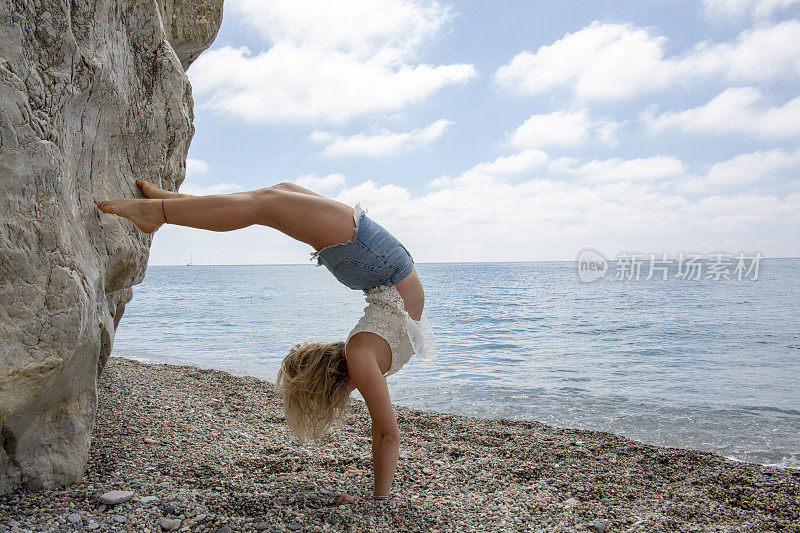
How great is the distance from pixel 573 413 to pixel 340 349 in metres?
5.29

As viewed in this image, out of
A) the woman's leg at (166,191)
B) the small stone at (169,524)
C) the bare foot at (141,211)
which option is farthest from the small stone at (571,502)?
the bare foot at (141,211)

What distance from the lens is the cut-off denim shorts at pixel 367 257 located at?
11.6 ft

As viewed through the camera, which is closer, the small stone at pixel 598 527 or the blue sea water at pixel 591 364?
the small stone at pixel 598 527

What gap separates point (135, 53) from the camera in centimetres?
413

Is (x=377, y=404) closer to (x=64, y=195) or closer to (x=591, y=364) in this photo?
(x=64, y=195)

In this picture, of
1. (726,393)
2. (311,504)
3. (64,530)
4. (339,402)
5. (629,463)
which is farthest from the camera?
(726,393)

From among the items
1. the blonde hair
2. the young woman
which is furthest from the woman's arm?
the blonde hair

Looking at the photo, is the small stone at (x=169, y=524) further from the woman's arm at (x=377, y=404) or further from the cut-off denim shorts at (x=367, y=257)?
the cut-off denim shorts at (x=367, y=257)

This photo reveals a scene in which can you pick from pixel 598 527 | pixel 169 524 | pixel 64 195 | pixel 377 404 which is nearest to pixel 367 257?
pixel 377 404

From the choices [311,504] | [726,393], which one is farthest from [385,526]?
[726,393]

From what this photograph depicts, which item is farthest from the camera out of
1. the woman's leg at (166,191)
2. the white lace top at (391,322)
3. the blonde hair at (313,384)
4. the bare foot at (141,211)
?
the blonde hair at (313,384)

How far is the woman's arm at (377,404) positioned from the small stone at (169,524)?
1.23 m

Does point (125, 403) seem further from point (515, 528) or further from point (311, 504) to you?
point (515, 528)

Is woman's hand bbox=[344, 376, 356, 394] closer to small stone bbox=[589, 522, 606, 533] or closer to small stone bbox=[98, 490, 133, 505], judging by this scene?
small stone bbox=[98, 490, 133, 505]
